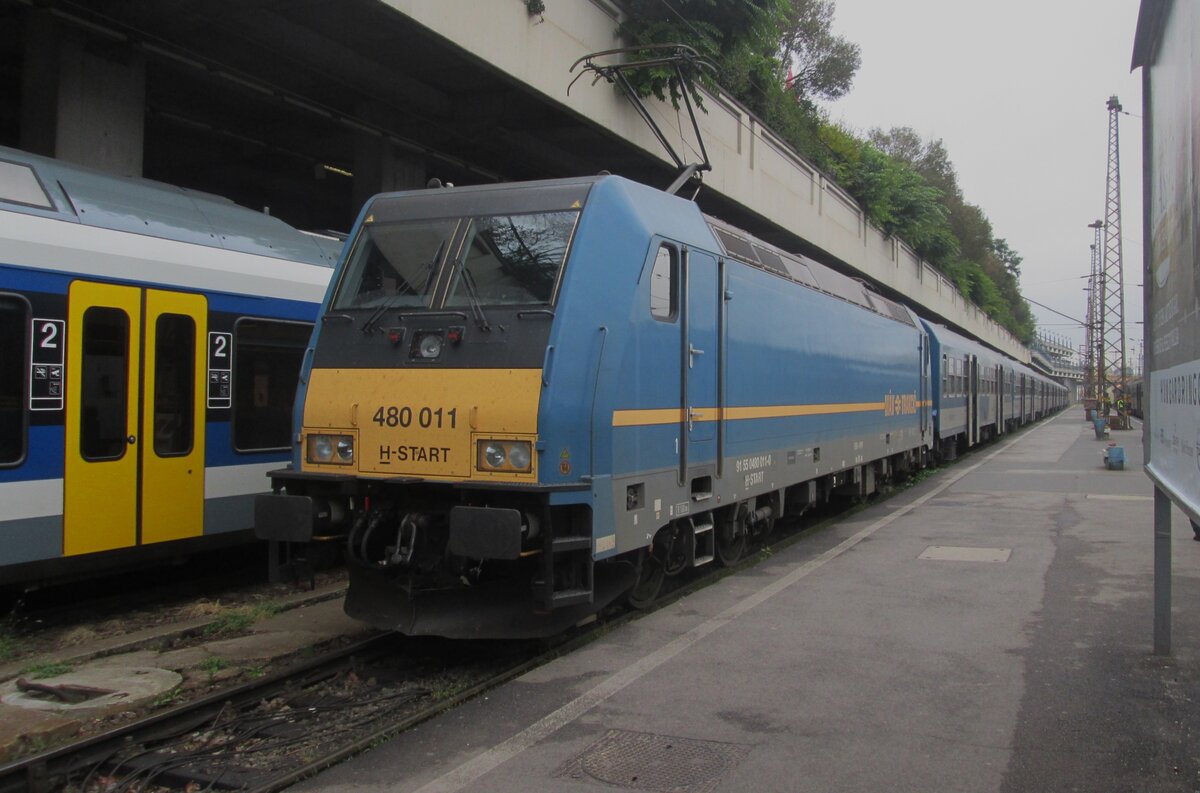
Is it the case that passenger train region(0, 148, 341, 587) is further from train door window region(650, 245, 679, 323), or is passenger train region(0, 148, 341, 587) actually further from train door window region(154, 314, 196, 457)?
train door window region(650, 245, 679, 323)

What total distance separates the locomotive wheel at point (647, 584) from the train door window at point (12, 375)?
454 centimetres

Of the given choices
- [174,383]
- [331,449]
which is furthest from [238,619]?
[174,383]

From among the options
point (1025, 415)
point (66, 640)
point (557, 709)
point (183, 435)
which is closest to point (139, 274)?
point (183, 435)

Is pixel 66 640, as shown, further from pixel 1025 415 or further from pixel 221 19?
pixel 1025 415

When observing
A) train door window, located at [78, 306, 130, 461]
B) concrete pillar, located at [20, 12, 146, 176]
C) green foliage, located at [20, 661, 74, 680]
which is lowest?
green foliage, located at [20, 661, 74, 680]

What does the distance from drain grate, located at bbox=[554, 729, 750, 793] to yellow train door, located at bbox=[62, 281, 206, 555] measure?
4.50 meters

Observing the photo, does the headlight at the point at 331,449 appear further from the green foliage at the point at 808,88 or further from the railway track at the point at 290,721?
the green foliage at the point at 808,88

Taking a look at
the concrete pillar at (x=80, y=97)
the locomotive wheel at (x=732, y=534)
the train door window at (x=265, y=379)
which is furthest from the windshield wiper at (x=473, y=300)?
the concrete pillar at (x=80, y=97)

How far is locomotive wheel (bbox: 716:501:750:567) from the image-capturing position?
8727 mm

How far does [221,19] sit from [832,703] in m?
9.71

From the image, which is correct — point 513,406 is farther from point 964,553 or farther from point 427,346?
point 964,553

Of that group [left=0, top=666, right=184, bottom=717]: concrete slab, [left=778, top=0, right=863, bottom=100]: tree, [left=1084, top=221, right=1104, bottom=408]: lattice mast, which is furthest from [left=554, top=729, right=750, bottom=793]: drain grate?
[left=1084, top=221, right=1104, bottom=408]: lattice mast

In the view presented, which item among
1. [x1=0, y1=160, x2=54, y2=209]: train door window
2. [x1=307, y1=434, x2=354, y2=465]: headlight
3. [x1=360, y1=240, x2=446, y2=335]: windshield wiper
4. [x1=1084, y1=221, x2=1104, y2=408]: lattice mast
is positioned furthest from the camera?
[x1=1084, y1=221, x2=1104, y2=408]: lattice mast

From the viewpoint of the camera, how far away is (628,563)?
6766 millimetres
